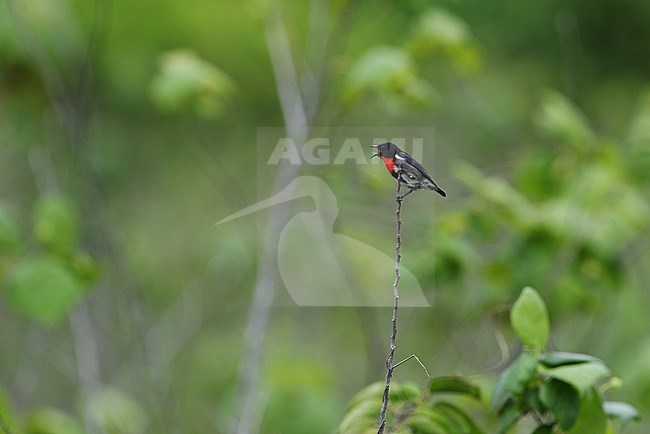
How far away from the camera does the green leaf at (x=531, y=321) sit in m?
0.55

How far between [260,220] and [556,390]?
1281 millimetres

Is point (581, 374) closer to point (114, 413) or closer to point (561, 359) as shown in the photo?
point (561, 359)

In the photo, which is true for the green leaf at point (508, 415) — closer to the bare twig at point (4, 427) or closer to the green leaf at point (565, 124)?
the bare twig at point (4, 427)

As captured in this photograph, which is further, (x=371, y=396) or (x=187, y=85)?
(x=187, y=85)

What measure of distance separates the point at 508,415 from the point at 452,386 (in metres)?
0.04

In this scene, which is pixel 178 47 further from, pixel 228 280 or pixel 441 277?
pixel 441 277

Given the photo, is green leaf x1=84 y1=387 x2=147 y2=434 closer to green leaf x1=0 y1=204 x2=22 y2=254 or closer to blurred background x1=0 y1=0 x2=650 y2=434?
blurred background x1=0 y1=0 x2=650 y2=434

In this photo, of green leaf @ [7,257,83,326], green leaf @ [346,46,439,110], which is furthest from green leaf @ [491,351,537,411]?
green leaf @ [346,46,439,110]

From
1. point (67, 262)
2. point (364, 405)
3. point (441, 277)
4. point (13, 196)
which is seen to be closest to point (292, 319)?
point (13, 196)

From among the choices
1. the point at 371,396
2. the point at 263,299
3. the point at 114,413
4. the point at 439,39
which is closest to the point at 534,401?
the point at 371,396

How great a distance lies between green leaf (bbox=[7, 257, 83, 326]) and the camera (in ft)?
2.72

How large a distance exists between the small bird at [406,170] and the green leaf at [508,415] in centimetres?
17

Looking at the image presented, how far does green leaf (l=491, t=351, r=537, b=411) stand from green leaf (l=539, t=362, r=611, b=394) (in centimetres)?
1

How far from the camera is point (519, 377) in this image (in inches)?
21.5
